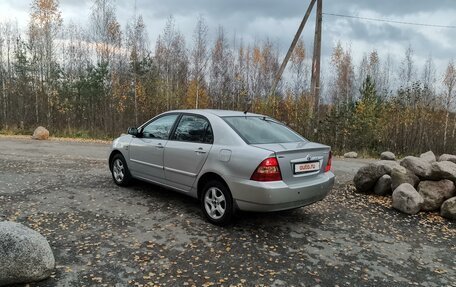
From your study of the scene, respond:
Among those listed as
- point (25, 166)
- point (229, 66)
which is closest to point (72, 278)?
Result: point (25, 166)

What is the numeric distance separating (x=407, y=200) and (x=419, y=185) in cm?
64

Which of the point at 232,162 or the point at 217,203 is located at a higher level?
the point at 232,162

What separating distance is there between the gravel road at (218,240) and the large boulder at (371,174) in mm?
300

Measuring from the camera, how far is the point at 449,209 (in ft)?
18.1

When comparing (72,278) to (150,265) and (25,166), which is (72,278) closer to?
(150,265)

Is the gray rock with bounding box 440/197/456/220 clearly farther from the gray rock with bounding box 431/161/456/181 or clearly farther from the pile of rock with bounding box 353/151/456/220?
the gray rock with bounding box 431/161/456/181

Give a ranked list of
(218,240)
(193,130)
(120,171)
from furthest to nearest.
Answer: (120,171)
(193,130)
(218,240)

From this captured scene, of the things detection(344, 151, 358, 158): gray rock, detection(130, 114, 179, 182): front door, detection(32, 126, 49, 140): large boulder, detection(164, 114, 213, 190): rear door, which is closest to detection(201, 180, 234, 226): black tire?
detection(164, 114, 213, 190): rear door

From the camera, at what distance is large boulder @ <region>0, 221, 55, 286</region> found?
308 cm

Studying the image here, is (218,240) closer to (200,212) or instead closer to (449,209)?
(200,212)

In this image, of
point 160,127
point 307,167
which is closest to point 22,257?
point 160,127

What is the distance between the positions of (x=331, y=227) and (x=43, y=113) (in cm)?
1828

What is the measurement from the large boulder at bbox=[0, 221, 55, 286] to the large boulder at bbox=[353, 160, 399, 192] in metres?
5.64

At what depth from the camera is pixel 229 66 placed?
35625 millimetres
